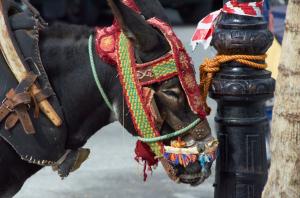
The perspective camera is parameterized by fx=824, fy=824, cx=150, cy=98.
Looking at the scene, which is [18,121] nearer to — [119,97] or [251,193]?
[119,97]

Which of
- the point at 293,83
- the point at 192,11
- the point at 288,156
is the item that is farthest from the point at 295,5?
the point at 192,11

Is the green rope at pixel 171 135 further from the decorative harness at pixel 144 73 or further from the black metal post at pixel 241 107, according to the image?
the black metal post at pixel 241 107

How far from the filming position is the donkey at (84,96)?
387cm

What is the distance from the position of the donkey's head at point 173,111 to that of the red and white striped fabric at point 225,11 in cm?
76

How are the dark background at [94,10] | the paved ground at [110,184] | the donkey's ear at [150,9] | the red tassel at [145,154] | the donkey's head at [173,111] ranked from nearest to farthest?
the donkey's head at [173,111] → the red tassel at [145,154] → the donkey's ear at [150,9] → the paved ground at [110,184] → the dark background at [94,10]

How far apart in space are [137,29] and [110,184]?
3.23 meters

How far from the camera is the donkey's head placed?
12.4ft

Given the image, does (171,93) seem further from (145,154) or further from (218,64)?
(218,64)

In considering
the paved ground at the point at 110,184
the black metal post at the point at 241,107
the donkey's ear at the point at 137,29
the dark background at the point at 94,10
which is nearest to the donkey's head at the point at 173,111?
the donkey's ear at the point at 137,29

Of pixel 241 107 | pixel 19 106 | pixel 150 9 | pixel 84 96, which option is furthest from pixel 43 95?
pixel 241 107

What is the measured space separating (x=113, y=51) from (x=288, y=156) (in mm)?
956

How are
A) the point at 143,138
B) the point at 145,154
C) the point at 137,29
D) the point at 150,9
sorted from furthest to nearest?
the point at 150,9 < the point at 145,154 < the point at 143,138 < the point at 137,29

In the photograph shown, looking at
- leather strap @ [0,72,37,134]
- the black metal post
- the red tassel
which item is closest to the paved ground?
the black metal post

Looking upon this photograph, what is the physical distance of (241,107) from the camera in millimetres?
4723
